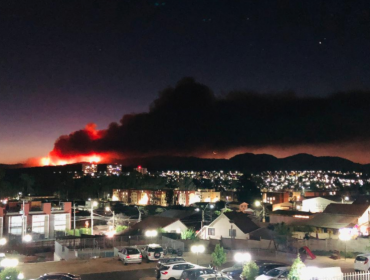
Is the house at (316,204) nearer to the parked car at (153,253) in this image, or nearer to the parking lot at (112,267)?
the parking lot at (112,267)

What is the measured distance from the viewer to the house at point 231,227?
3919 cm

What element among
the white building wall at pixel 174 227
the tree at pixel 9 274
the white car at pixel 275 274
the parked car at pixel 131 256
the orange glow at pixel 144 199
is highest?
the tree at pixel 9 274

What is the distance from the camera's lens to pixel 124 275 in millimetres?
20391

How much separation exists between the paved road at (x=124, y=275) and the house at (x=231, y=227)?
19449 mm

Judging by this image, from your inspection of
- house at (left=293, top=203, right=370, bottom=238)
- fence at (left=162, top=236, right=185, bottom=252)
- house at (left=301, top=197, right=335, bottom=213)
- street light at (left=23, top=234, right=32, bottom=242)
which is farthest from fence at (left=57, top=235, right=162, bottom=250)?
house at (left=301, top=197, right=335, bottom=213)

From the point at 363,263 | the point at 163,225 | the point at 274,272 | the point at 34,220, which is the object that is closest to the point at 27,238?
the point at 34,220

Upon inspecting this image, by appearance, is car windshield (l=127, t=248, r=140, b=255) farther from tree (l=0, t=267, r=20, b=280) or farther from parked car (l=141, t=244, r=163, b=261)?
tree (l=0, t=267, r=20, b=280)

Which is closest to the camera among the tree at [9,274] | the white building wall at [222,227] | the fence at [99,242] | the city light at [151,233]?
the tree at [9,274]

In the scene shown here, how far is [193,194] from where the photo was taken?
118m

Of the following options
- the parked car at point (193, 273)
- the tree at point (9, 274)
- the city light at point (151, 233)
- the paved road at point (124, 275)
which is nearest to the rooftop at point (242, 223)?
the city light at point (151, 233)

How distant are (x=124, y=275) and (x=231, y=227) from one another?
21.1 metres

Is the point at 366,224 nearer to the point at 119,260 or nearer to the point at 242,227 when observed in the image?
the point at 242,227

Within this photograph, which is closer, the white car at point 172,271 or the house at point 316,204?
the white car at point 172,271

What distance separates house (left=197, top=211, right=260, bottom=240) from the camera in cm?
3919
